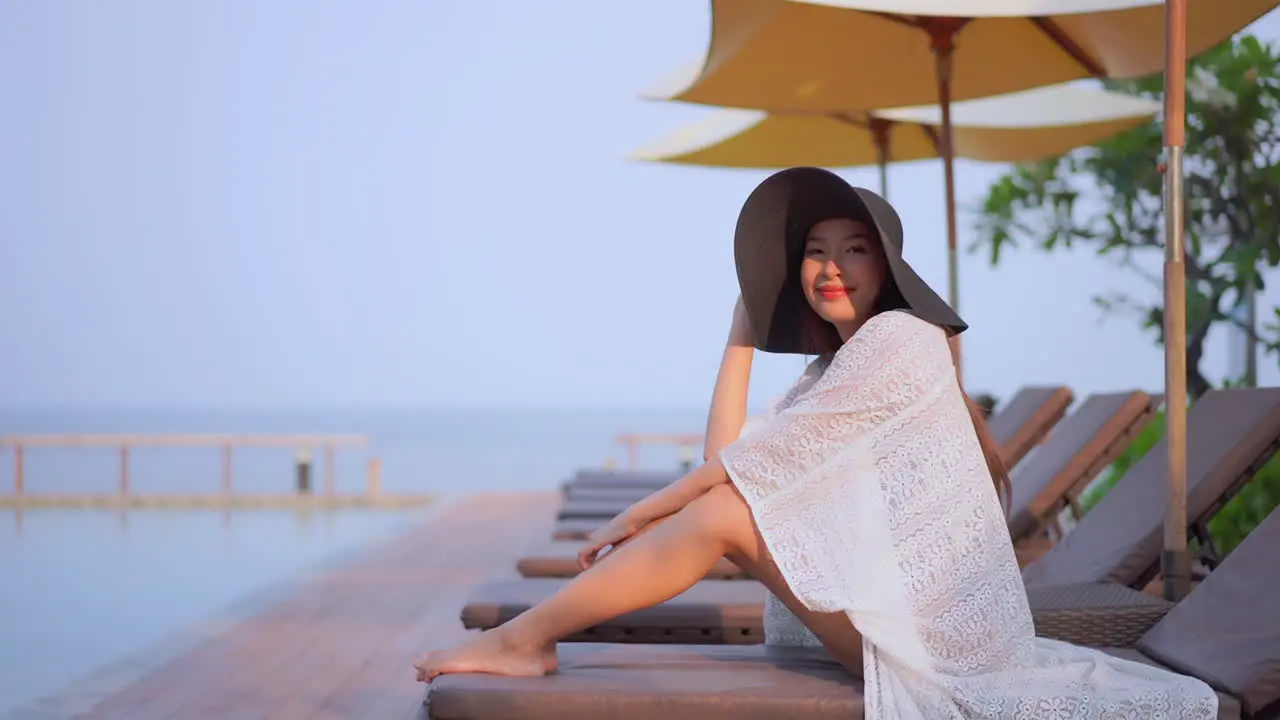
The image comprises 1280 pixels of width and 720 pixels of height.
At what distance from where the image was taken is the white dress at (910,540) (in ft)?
8.09

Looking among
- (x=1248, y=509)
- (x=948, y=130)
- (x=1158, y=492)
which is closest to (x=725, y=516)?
(x=1158, y=492)

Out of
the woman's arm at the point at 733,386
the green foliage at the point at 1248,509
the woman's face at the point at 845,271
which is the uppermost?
the woman's face at the point at 845,271

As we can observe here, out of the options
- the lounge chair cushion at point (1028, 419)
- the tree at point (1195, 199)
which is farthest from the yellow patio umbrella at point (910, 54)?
the tree at point (1195, 199)

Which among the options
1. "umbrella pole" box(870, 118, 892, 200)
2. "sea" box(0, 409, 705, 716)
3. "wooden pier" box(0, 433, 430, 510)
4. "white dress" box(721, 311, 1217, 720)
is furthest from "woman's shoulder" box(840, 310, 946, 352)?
"wooden pier" box(0, 433, 430, 510)

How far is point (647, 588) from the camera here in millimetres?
2537

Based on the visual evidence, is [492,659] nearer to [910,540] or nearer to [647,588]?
[647,588]

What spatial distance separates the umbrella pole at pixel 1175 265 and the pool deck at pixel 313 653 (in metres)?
1.78

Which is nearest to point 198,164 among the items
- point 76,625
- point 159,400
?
point 76,625

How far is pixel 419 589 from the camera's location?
6.48 m

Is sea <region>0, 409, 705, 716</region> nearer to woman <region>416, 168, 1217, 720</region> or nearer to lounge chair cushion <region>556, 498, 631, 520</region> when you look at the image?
lounge chair cushion <region>556, 498, 631, 520</region>

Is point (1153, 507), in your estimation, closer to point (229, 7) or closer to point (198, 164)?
point (229, 7)

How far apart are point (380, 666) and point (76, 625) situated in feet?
9.64

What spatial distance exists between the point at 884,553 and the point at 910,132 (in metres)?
6.51

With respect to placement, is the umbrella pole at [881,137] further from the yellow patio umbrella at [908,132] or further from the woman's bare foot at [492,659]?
the woman's bare foot at [492,659]
